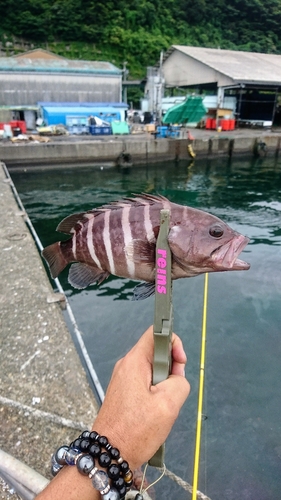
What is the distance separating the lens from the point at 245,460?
346 cm

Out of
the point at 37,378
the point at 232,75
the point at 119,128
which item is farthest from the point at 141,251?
the point at 232,75

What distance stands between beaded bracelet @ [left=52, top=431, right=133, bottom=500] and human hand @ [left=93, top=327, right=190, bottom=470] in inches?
0.9

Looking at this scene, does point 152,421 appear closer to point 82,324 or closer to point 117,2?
point 82,324

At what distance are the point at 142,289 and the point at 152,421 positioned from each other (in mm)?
441

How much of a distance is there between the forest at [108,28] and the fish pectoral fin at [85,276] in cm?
5002

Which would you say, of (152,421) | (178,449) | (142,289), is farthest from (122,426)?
(178,449)

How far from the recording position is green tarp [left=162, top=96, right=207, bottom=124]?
18953 mm

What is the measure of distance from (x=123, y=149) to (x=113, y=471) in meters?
17.4

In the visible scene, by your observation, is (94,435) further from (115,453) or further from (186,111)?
(186,111)

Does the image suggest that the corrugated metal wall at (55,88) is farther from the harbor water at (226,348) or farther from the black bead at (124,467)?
the black bead at (124,467)

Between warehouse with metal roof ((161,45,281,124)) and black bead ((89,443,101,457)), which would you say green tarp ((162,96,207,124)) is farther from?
black bead ((89,443,101,457))

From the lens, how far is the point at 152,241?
115 cm

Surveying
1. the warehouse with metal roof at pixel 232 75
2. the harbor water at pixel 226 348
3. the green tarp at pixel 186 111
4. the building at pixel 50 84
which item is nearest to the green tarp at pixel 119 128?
the green tarp at pixel 186 111

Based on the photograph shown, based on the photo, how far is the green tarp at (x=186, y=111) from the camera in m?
19.0
